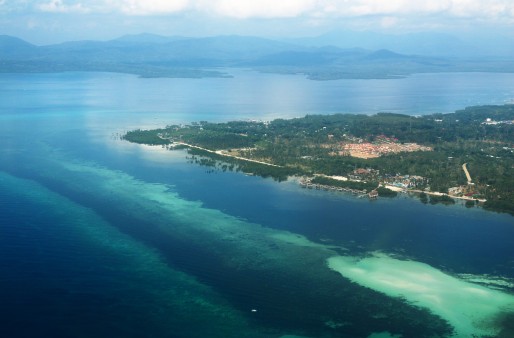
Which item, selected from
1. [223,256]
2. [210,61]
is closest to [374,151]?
[223,256]

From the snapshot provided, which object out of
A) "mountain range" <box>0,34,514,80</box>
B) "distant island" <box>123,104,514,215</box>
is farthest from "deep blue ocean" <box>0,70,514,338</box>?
"mountain range" <box>0,34,514,80</box>

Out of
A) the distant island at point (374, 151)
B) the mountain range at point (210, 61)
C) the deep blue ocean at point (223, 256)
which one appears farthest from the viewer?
the mountain range at point (210, 61)

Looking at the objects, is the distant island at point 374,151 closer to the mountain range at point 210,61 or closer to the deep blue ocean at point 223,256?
the deep blue ocean at point 223,256

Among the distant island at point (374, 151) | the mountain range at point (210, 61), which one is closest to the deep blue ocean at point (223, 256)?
the distant island at point (374, 151)

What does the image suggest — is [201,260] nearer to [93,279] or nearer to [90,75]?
[93,279]

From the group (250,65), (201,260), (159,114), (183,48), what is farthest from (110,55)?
(201,260)

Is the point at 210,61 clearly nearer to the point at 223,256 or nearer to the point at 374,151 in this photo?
the point at 374,151
